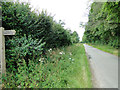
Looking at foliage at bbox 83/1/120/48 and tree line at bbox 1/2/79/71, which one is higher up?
foliage at bbox 83/1/120/48

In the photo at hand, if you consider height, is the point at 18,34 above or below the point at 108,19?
below

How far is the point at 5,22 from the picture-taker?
3078mm

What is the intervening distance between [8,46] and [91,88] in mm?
3445

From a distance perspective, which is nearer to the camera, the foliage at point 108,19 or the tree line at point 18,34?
the tree line at point 18,34

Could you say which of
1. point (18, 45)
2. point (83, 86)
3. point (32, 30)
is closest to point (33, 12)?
point (32, 30)

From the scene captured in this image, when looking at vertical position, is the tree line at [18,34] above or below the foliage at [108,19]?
below

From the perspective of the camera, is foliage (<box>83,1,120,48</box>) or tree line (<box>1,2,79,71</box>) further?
foliage (<box>83,1,120,48</box>)

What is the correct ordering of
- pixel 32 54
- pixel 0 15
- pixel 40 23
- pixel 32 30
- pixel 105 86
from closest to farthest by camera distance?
pixel 105 86 → pixel 0 15 → pixel 32 54 → pixel 32 30 → pixel 40 23

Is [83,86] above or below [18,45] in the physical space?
below

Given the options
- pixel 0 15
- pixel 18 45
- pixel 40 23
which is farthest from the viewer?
pixel 40 23

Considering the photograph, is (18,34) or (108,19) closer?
(18,34)

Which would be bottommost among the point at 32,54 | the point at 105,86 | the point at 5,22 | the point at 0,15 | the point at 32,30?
the point at 105,86

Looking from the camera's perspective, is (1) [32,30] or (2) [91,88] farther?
(1) [32,30]

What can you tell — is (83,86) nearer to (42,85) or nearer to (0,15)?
(42,85)
